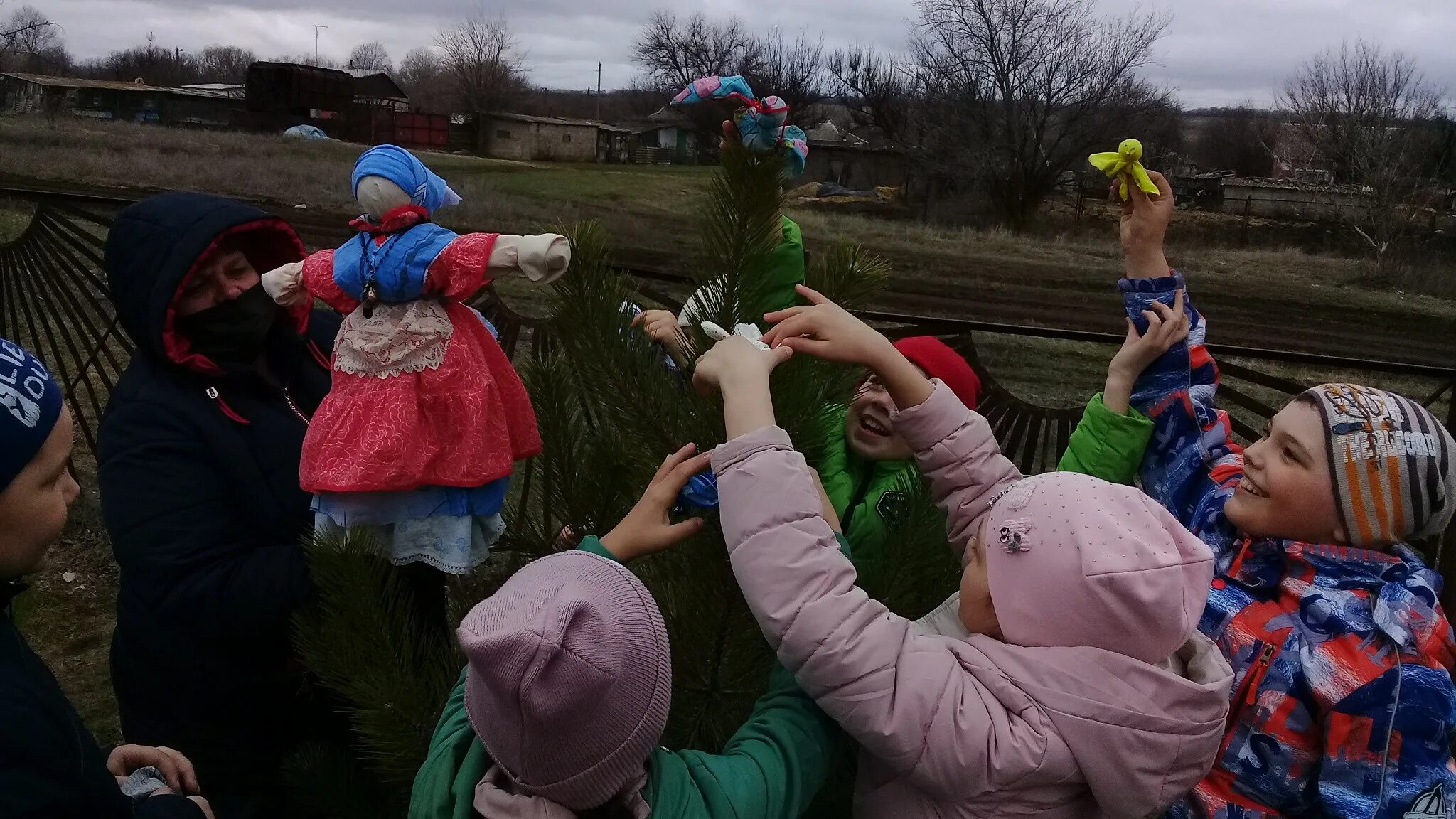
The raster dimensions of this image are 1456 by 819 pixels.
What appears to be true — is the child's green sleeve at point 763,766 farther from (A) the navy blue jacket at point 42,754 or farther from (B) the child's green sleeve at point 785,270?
(A) the navy blue jacket at point 42,754

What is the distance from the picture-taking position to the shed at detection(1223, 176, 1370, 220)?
395 inches

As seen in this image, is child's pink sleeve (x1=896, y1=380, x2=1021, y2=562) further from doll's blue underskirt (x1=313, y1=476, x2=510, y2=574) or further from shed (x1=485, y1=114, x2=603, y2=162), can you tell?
shed (x1=485, y1=114, x2=603, y2=162)

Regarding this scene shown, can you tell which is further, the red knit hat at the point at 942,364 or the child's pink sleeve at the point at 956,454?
the red knit hat at the point at 942,364

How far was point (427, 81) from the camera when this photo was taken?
426 inches

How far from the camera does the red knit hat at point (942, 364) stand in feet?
5.44

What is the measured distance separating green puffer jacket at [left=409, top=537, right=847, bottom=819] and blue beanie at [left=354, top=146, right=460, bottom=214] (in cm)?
88

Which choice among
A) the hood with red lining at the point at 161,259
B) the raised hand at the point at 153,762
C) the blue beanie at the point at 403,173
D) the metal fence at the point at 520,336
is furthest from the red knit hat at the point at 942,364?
the raised hand at the point at 153,762

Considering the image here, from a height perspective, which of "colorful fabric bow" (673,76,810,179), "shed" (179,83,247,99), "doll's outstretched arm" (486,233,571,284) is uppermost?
"shed" (179,83,247,99)

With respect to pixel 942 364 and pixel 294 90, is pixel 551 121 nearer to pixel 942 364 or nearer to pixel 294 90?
pixel 294 90

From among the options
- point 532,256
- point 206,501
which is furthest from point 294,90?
point 532,256

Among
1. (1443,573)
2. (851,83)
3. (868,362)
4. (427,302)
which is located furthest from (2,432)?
(851,83)

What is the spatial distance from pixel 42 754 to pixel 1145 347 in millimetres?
1639

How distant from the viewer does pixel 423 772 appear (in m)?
A: 0.96

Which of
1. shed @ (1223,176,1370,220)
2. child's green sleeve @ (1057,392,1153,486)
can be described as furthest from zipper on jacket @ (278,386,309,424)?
shed @ (1223,176,1370,220)
